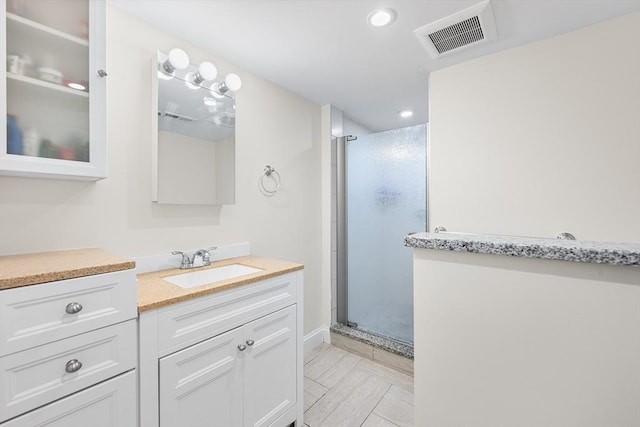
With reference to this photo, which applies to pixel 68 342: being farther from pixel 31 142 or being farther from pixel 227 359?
pixel 31 142

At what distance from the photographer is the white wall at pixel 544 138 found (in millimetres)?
1453

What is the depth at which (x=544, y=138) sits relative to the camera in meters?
1.66

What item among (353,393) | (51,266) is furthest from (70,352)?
(353,393)

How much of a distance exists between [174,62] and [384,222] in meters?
1.94

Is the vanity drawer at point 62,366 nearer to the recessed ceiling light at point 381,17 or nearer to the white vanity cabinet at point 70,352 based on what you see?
the white vanity cabinet at point 70,352

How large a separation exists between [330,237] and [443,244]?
6.16ft

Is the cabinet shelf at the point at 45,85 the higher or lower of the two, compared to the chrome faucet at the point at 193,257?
higher

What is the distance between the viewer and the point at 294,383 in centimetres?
153

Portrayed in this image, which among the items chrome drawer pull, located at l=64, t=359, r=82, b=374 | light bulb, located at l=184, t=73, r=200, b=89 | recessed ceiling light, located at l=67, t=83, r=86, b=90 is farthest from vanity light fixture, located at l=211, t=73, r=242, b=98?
chrome drawer pull, located at l=64, t=359, r=82, b=374

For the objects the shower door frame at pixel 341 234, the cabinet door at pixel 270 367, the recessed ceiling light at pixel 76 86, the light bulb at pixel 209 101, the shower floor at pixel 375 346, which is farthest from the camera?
the shower door frame at pixel 341 234

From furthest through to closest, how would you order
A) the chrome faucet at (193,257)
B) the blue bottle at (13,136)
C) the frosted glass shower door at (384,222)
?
the frosted glass shower door at (384,222) < the chrome faucet at (193,257) < the blue bottle at (13,136)

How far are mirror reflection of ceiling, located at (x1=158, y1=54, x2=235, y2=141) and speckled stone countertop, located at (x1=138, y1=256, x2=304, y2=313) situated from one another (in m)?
0.82

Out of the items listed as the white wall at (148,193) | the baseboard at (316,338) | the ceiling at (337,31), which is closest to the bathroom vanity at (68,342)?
the white wall at (148,193)

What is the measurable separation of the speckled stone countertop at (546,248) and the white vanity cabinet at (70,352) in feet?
3.38
